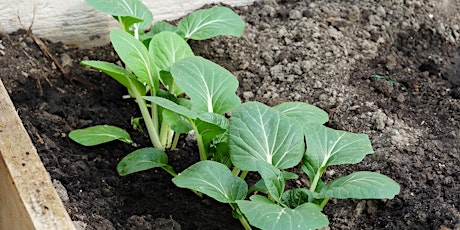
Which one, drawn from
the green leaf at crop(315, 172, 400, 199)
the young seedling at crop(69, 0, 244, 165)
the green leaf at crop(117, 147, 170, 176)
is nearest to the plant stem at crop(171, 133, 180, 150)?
the young seedling at crop(69, 0, 244, 165)

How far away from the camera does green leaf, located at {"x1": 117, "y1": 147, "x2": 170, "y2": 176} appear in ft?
7.23

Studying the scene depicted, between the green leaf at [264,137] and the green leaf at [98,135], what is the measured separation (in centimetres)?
44

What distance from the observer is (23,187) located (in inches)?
69.4

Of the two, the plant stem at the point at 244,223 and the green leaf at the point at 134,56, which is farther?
the green leaf at the point at 134,56

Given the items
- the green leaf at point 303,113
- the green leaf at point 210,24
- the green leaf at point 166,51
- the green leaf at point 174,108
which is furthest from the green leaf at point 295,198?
the green leaf at point 210,24

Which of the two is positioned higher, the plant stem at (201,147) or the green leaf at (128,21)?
the green leaf at (128,21)

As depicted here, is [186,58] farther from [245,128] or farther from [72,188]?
[72,188]

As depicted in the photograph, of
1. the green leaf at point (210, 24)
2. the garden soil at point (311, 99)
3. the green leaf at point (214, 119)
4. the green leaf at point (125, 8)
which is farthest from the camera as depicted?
the green leaf at point (210, 24)

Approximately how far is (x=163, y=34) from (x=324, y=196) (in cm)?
79

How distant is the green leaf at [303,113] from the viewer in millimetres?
2229

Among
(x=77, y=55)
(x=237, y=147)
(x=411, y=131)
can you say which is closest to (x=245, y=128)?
(x=237, y=147)

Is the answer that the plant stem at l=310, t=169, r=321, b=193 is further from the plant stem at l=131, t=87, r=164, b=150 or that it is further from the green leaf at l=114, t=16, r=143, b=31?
the green leaf at l=114, t=16, r=143, b=31

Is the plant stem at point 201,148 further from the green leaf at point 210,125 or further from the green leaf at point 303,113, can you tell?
the green leaf at point 303,113

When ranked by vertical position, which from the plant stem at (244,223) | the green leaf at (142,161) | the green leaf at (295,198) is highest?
the green leaf at (295,198)
